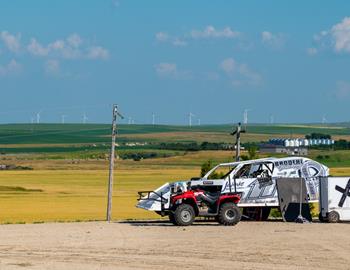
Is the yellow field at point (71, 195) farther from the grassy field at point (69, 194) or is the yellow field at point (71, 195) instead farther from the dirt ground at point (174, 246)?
the dirt ground at point (174, 246)

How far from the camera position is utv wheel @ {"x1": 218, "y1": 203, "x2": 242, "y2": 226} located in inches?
1278

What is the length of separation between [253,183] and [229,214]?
1526mm

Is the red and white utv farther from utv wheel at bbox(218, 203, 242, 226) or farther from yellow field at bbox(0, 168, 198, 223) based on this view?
yellow field at bbox(0, 168, 198, 223)

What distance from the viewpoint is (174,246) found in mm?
26391

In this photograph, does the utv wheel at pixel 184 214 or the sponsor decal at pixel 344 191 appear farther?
the sponsor decal at pixel 344 191

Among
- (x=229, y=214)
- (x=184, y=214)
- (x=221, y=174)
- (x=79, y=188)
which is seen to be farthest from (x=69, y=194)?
(x=229, y=214)

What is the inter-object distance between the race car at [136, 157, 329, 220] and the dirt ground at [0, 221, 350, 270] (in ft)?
2.78

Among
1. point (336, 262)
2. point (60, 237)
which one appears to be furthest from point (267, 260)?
point (60, 237)

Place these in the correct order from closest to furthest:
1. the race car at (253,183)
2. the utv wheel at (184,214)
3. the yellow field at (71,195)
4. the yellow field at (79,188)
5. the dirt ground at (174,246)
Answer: the dirt ground at (174,246) → the utv wheel at (184,214) → the race car at (253,183) → the yellow field at (71,195) → the yellow field at (79,188)

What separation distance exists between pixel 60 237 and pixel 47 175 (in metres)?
68.6

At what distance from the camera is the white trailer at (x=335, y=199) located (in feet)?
111

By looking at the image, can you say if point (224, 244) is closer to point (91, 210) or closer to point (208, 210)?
point (208, 210)

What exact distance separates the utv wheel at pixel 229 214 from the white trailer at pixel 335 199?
346 cm

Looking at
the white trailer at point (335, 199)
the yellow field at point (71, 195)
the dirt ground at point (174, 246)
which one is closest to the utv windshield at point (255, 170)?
the dirt ground at point (174, 246)
